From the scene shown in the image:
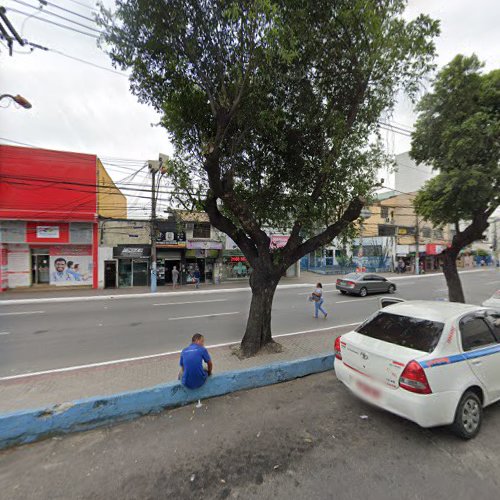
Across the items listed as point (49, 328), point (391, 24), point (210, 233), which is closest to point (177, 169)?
point (391, 24)

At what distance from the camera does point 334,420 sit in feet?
11.8

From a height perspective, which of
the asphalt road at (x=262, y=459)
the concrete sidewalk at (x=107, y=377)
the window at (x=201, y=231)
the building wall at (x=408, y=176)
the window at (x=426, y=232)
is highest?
the building wall at (x=408, y=176)

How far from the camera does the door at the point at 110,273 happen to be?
18844 mm

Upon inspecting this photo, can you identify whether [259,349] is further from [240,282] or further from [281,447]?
[240,282]

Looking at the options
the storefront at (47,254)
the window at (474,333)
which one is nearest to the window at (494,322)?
the window at (474,333)

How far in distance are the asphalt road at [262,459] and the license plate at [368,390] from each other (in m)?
0.43

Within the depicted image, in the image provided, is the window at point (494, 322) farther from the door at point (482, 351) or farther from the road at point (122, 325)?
the road at point (122, 325)

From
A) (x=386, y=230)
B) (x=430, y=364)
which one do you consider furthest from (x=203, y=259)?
(x=386, y=230)

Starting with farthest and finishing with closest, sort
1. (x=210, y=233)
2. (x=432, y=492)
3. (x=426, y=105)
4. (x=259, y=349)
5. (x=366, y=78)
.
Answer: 1. (x=210, y=233)
2. (x=426, y=105)
3. (x=259, y=349)
4. (x=366, y=78)
5. (x=432, y=492)

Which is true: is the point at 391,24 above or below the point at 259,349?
above

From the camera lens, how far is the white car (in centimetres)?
297

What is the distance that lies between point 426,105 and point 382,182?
430 centimetres

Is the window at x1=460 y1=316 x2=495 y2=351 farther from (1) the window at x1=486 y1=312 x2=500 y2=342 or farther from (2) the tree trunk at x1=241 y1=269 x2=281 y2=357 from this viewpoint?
(2) the tree trunk at x1=241 y1=269 x2=281 y2=357

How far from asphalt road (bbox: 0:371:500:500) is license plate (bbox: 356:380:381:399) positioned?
0.43 m
